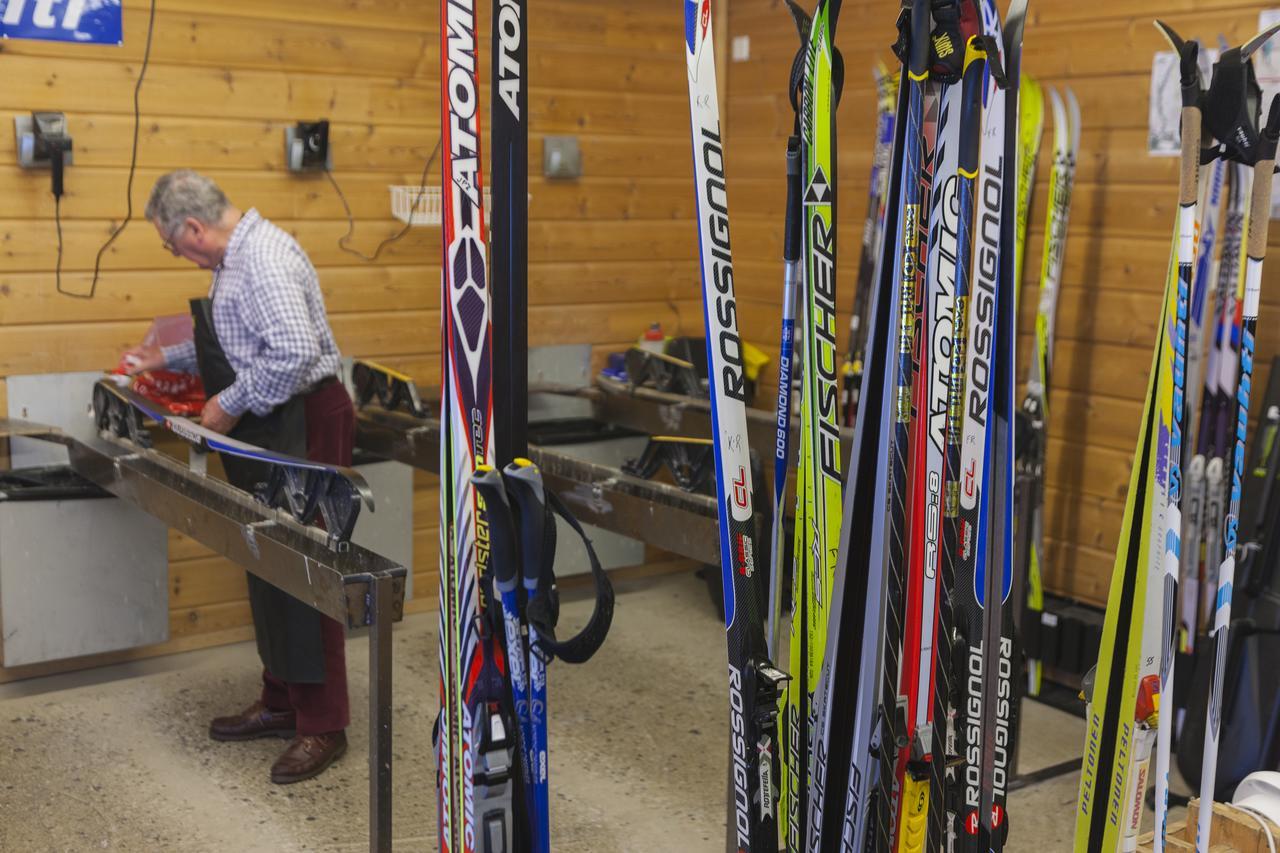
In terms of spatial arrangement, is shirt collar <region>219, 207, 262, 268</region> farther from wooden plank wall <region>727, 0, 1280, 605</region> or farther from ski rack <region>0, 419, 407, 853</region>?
wooden plank wall <region>727, 0, 1280, 605</region>

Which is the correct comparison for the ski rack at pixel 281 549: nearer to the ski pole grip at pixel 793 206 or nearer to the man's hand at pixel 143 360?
the man's hand at pixel 143 360

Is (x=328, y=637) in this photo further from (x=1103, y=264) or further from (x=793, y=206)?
(x=1103, y=264)

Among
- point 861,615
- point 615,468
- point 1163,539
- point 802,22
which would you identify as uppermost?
point 802,22

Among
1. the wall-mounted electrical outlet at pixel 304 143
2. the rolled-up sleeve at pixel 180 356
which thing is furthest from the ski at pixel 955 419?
the wall-mounted electrical outlet at pixel 304 143

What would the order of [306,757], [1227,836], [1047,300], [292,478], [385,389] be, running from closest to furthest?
1. [1227,836]
2. [292,478]
3. [306,757]
4. [1047,300]
5. [385,389]

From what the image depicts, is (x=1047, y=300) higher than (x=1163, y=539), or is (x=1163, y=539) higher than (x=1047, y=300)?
(x=1047, y=300)

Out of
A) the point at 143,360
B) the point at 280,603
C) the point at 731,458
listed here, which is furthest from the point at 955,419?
the point at 143,360

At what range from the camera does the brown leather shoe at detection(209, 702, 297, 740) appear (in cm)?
351

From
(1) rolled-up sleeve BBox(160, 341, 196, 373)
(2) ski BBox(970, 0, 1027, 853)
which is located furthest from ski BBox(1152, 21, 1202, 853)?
(1) rolled-up sleeve BBox(160, 341, 196, 373)

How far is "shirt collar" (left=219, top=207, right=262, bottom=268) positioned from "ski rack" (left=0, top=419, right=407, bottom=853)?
51 centimetres

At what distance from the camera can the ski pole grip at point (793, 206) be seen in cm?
183

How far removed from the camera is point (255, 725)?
3.51 m

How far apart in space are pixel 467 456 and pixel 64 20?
8.51ft

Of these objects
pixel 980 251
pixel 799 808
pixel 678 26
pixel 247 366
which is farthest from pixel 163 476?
pixel 678 26
